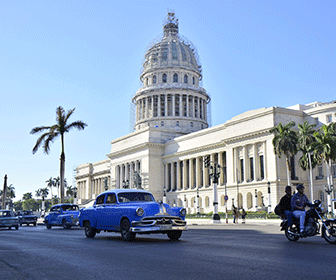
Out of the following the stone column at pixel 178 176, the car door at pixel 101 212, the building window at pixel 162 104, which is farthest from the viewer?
the building window at pixel 162 104

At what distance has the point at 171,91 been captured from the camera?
102m

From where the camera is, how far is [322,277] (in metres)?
6.90

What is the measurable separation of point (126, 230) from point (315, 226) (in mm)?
6402

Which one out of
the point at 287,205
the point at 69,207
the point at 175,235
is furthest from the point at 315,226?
the point at 69,207

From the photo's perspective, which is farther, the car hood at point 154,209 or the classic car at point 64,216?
the classic car at point 64,216

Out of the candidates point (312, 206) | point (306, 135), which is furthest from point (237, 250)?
point (306, 135)

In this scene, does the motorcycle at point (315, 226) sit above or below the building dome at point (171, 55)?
below

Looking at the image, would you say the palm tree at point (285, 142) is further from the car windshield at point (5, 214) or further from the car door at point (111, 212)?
the car door at point (111, 212)

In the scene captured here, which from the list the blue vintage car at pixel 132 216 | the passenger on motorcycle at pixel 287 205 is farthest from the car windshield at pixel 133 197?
the passenger on motorcycle at pixel 287 205

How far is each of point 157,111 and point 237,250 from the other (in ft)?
302

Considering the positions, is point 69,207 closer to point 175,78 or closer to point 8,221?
point 8,221

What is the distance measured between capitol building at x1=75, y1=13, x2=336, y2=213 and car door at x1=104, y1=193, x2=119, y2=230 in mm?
31128

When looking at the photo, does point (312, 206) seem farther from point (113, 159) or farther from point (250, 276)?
point (113, 159)

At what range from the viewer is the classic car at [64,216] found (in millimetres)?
29266
